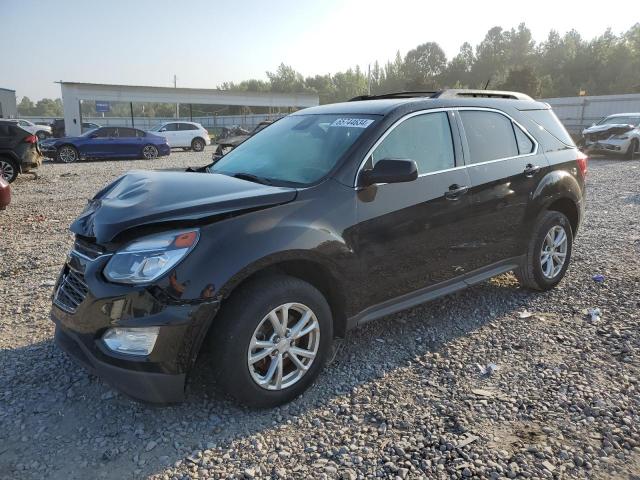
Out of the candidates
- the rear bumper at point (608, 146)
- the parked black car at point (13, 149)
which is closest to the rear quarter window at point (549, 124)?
the parked black car at point (13, 149)

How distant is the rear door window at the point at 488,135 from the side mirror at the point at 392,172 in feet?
3.53

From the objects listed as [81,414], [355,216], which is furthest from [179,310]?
[355,216]

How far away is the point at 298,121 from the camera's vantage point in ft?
13.8

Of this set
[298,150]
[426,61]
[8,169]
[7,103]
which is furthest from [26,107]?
[298,150]

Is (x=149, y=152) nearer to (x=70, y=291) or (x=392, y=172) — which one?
(x=70, y=291)

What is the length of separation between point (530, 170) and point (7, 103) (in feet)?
195

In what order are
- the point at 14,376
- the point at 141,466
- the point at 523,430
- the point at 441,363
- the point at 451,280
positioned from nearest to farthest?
the point at 141,466 → the point at 523,430 → the point at 14,376 → the point at 441,363 → the point at 451,280

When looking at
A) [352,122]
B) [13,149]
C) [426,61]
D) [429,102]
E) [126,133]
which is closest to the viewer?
[352,122]

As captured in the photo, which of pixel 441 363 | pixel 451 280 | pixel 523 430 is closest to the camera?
pixel 523 430

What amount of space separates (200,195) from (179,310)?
757 mm

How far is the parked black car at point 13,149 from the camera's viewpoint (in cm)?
1200

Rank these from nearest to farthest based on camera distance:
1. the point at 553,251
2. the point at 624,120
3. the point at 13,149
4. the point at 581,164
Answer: the point at 553,251 < the point at 581,164 < the point at 13,149 < the point at 624,120

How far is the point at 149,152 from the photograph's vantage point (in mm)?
20375

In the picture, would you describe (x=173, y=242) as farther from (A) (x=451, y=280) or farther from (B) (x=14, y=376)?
(A) (x=451, y=280)
